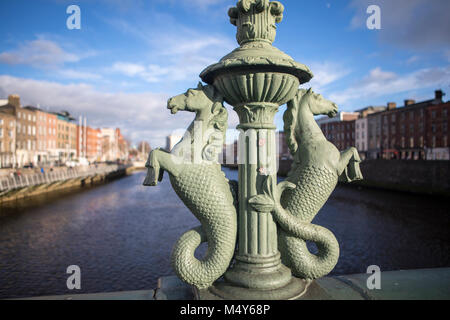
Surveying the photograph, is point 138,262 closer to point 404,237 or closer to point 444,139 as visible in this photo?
point 404,237

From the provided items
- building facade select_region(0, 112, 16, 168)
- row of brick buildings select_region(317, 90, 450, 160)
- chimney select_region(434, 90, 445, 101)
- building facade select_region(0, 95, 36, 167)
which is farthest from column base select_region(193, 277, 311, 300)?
building facade select_region(0, 95, 36, 167)

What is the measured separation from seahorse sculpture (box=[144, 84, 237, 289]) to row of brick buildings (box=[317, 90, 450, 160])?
39933 mm

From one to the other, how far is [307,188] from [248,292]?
1.29 meters

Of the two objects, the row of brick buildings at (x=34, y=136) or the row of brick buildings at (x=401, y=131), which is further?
the row of brick buildings at (x=34, y=136)

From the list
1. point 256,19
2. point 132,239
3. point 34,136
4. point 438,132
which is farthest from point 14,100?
point 438,132

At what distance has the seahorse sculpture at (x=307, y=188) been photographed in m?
3.62

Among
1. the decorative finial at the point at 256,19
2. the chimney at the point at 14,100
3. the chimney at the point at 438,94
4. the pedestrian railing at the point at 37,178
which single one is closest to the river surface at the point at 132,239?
the pedestrian railing at the point at 37,178

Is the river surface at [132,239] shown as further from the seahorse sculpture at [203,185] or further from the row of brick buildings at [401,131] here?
the row of brick buildings at [401,131]

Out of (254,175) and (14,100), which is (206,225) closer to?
(254,175)

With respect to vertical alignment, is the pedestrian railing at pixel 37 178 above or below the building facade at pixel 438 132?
below

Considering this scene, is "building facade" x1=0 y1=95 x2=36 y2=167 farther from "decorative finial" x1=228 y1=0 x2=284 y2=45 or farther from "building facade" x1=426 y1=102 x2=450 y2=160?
"building facade" x1=426 y1=102 x2=450 y2=160

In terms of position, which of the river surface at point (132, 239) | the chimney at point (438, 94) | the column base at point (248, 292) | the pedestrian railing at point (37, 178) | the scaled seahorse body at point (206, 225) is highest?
the chimney at point (438, 94)

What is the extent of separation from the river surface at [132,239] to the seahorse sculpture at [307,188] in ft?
22.9

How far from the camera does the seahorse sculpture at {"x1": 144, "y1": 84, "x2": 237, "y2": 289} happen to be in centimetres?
340
